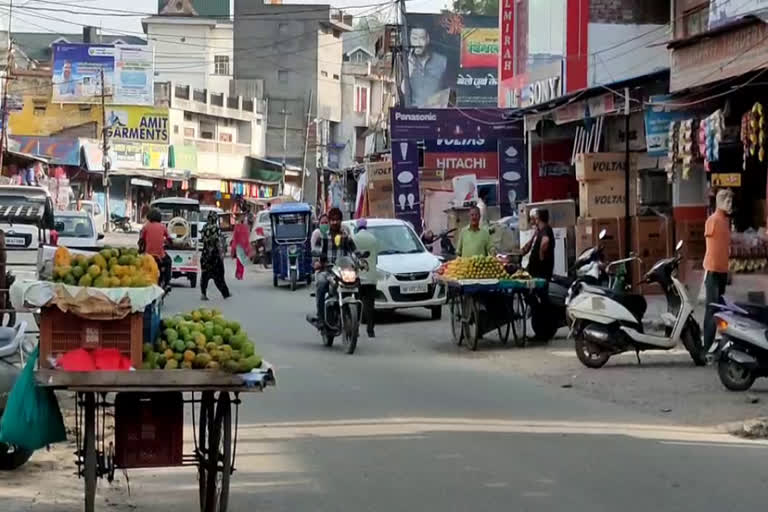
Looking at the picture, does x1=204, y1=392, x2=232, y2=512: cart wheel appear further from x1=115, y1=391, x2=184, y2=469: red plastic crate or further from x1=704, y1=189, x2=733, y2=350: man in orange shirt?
x1=704, y1=189, x2=733, y2=350: man in orange shirt

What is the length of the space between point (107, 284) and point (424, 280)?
14.9 metres

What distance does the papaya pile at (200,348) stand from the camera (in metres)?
6.57

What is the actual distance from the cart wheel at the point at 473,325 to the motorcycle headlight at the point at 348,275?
1.65 m

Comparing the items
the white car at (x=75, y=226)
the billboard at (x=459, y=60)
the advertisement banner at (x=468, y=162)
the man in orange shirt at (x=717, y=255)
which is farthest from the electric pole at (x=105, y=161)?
the man in orange shirt at (x=717, y=255)

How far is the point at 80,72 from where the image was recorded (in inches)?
2800

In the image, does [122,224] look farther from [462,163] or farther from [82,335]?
[82,335]

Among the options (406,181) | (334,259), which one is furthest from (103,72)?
(334,259)

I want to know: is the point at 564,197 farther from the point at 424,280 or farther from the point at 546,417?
the point at 546,417

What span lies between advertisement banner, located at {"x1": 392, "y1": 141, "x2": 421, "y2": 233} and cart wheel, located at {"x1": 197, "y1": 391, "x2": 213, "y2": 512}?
75.9 ft

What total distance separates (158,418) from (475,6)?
87625 millimetres

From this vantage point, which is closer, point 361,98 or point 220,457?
point 220,457

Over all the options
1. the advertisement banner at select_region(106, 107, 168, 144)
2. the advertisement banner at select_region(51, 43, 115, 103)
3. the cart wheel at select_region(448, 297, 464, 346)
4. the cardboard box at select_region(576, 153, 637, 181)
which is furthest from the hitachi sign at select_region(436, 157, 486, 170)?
the advertisement banner at select_region(51, 43, 115, 103)

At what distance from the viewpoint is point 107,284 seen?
6.70 meters

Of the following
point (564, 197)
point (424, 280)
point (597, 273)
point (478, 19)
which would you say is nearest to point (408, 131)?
point (564, 197)
